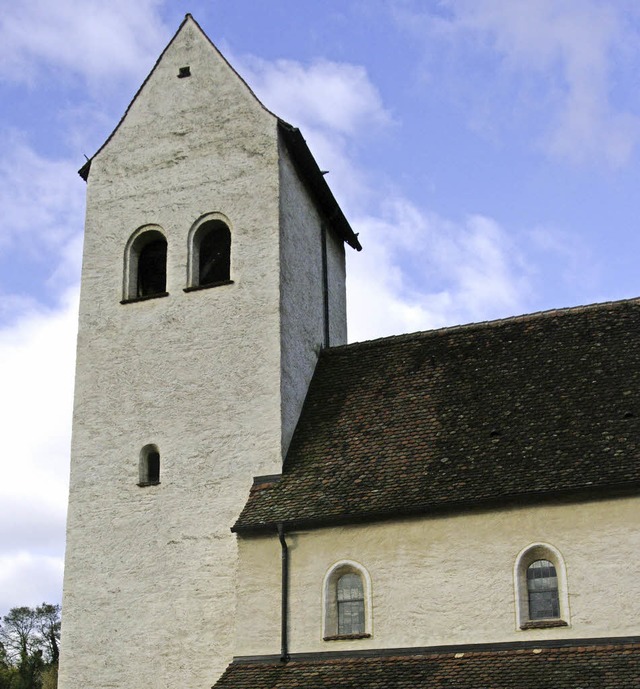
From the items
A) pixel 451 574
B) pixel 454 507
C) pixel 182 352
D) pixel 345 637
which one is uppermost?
pixel 182 352

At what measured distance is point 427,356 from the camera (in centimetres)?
2389

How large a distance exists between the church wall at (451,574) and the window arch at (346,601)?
0.14 meters

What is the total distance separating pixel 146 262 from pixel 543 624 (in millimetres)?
13849

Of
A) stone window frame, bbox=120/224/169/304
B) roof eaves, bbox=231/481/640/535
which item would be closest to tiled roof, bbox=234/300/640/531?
roof eaves, bbox=231/481/640/535

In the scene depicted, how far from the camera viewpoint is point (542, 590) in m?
18.5

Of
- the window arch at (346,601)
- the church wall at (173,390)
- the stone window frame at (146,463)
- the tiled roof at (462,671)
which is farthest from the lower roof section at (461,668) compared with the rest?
the stone window frame at (146,463)

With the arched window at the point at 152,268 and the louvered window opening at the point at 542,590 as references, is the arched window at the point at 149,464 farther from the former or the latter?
the louvered window opening at the point at 542,590

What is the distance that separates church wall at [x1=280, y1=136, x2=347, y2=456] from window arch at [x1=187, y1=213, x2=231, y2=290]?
162cm

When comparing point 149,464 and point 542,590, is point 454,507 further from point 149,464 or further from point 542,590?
point 149,464

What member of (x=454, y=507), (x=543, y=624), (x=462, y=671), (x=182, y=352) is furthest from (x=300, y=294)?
(x=462, y=671)

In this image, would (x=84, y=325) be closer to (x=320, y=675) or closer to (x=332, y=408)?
(x=332, y=408)

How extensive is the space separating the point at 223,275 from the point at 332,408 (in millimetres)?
4644

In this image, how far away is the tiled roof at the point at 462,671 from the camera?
16531 millimetres

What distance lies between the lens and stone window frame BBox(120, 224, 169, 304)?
25344mm
